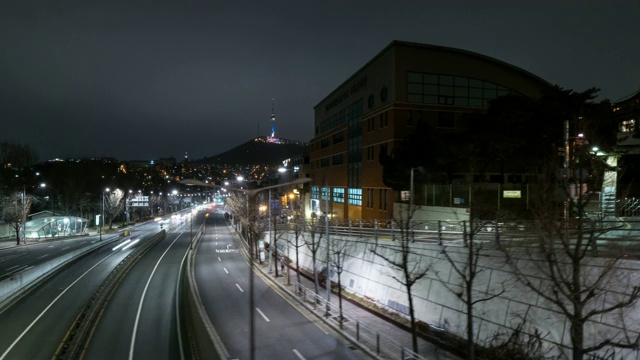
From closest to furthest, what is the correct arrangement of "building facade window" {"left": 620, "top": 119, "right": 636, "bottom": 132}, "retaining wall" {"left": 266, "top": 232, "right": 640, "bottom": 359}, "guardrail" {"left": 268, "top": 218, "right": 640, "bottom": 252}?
"guardrail" {"left": 268, "top": 218, "right": 640, "bottom": 252}
"retaining wall" {"left": 266, "top": 232, "right": 640, "bottom": 359}
"building facade window" {"left": 620, "top": 119, "right": 636, "bottom": 132}

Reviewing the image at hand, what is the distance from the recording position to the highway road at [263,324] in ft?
57.0

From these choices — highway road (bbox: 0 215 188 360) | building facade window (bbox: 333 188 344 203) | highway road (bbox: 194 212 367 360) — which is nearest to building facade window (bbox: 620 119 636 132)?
building facade window (bbox: 333 188 344 203)

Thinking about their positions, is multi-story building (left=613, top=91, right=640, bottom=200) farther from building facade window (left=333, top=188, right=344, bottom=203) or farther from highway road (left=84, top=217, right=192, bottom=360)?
building facade window (left=333, top=188, right=344, bottom=203)

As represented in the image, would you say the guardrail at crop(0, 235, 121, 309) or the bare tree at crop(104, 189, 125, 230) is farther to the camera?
the bare tree at crop(104, 189, 125, 230)

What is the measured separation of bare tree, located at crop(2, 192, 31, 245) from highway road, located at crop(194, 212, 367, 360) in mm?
33336

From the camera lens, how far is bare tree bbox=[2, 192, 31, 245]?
54.0m

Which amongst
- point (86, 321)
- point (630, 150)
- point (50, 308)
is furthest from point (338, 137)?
point (86, 321)

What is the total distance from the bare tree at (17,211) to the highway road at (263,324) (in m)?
33.3

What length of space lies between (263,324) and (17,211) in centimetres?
4941

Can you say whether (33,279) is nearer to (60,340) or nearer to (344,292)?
(60,340)

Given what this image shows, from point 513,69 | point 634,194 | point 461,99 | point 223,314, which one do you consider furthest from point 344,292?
point 513,69

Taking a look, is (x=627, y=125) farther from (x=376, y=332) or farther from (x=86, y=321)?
(x=86, y=321)

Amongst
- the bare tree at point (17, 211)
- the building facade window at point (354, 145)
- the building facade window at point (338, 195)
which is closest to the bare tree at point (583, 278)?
the building facade window at point (354, 145)

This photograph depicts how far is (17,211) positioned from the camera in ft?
177
